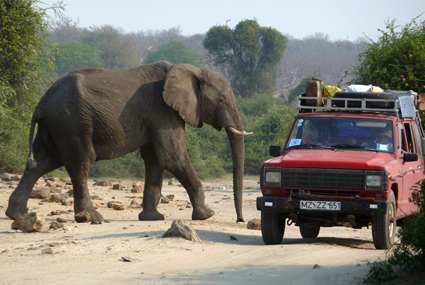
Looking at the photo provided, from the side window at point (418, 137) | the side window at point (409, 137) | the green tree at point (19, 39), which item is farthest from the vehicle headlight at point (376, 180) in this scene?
the green tree at point (19, 39)

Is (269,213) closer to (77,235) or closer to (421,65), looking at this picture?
(77,235)

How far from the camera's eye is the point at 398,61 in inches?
516

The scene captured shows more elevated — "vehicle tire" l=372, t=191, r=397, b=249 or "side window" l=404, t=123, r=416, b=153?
"side window" l=404, t=123, r=416, b=153

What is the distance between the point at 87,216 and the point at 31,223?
129 cm

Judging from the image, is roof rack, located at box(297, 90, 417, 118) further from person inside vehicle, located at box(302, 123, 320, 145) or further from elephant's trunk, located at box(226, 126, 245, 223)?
elephant's trunk, located at box(226, 126, 245, 223)

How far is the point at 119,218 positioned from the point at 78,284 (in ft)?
18.5

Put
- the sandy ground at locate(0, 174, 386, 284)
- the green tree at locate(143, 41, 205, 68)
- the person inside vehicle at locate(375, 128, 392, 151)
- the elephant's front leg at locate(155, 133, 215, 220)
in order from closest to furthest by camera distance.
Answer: the sandy ground at locate(0, 174, 386, 284), the person inside vehicle at locate(375, 128, 392, 151), the elephant's front leg at locate(155, 133, 215, 220), the green tree at locate(143, 41, 205, 68)

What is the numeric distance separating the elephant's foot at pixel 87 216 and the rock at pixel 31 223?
3.46 ft

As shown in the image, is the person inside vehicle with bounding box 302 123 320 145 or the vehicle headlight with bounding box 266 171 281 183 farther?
the person inside vehicle with bounding box 302 123 320 145

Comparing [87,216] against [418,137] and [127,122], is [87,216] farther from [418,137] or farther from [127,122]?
[418,137]

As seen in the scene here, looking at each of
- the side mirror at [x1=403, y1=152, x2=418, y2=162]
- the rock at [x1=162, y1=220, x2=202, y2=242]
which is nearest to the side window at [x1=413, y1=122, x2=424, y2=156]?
the side mirror at [x1=403, y1=152, x2=418, y2=162]

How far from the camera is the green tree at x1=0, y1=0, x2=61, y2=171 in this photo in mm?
16750

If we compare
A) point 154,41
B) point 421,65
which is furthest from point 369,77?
point 154,41

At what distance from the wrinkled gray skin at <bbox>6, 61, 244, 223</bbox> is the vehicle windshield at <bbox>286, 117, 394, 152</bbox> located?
2.58 meters
